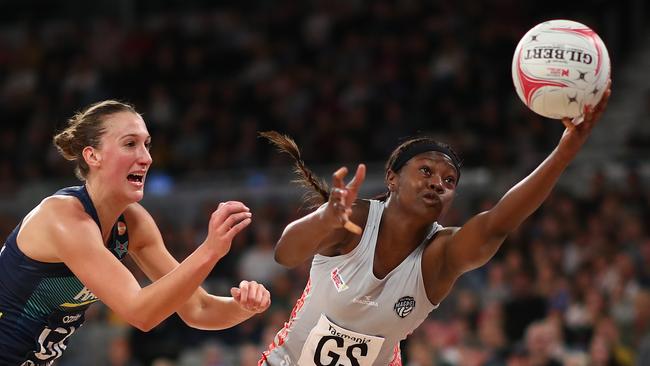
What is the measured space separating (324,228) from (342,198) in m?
0.22

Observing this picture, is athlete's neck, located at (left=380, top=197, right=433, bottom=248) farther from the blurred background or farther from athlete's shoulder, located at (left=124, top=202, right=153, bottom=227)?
the blurred background

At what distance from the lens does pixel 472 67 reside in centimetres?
1195

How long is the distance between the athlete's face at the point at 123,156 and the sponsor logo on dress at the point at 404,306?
126 cm

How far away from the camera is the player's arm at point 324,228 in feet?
12.6

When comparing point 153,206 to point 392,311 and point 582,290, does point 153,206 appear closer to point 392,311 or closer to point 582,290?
point 582,290

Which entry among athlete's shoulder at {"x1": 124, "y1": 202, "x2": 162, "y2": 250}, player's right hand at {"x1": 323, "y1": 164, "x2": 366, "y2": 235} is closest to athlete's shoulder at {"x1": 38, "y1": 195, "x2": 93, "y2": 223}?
athlete's shoulder at {"x1": 124, "y1": 202, "x2": 162, "y2": 250}

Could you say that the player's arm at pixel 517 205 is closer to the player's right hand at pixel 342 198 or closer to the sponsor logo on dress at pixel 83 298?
the player's right hand at pixel 342 198

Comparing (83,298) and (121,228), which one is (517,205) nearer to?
(121,228)

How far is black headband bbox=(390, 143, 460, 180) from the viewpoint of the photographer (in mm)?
4578

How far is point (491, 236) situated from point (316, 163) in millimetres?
8086

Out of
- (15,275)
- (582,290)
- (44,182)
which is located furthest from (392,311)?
(44,182)

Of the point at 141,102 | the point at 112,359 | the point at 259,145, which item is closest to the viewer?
the point at 112,359

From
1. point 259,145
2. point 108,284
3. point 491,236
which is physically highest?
point 108,284

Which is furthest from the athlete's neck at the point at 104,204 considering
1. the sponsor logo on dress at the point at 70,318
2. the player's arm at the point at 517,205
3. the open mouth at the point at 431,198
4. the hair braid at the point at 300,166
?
the player's arm at the point at 517,205
